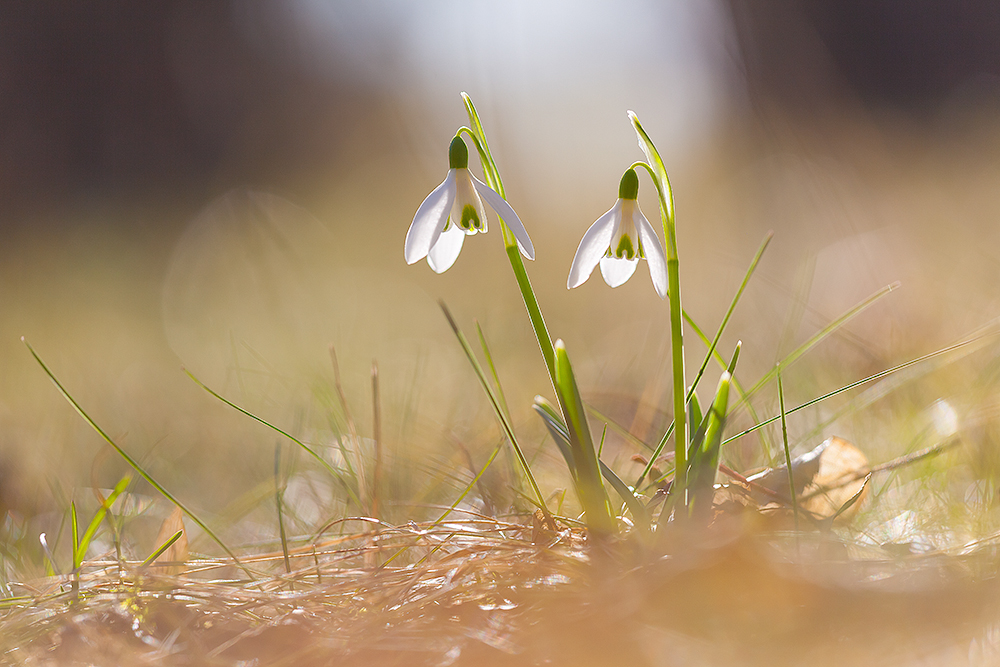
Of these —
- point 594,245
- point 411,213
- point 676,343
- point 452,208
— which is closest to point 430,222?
point 452,208

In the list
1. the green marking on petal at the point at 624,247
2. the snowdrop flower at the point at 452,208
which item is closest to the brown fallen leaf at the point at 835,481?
the green marking on petal at the point at 624,247

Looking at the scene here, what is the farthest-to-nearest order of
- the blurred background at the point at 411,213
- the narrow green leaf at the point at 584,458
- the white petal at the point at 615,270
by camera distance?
the blurred background at the point at 411,213 < the white petal at the point at 615,270 < the narrow green leaf at the point at 584,458

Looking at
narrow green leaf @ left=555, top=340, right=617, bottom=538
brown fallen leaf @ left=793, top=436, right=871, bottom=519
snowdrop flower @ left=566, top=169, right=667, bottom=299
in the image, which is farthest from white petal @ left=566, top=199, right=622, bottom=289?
brown fallen leaf @ left=793, top=436, right=871, bottom=519

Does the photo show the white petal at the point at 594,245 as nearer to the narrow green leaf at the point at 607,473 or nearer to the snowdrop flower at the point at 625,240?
the snowdrop flower at the point at 625,240

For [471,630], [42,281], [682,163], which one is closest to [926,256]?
[471,630]

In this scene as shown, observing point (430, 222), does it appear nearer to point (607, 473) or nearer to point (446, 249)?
point (446, 249)

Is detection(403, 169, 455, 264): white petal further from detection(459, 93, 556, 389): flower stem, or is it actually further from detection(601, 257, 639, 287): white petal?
detection(601, 257, 639, 287): white petal

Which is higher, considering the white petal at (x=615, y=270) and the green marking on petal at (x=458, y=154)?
the green marking on petal at (x=458, y=154)

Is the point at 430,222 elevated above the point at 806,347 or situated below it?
above
